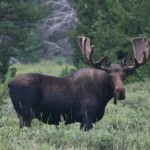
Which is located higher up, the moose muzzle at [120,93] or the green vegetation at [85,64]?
the moose muzzle at [120,93]

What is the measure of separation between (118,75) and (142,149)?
180 cm

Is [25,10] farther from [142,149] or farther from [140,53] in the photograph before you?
[142,149]

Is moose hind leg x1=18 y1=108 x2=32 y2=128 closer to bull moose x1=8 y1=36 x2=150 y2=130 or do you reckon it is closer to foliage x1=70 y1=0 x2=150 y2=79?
bull moose x1=8 y1=36 x2=150 y2=130

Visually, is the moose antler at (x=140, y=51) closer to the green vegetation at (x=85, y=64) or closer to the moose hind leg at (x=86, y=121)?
the moose hind leg at (x=86, y=121)

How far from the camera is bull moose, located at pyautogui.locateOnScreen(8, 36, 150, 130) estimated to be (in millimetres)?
11453

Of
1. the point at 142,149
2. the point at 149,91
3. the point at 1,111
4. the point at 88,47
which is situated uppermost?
the point at 88,47

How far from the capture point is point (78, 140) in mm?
10305

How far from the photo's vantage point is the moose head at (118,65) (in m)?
11.5

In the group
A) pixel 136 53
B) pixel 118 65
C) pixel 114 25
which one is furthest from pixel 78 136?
pixel 114 25

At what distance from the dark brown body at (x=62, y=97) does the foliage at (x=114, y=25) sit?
11801mm

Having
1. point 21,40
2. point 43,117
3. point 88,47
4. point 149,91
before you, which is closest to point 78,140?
point 43,117

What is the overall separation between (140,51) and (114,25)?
44.7 ft

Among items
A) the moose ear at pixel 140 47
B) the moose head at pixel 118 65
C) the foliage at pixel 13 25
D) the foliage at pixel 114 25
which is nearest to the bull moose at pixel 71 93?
the moose head at pixel 118 65

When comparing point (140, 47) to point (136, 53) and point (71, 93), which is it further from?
point (71, 93)
